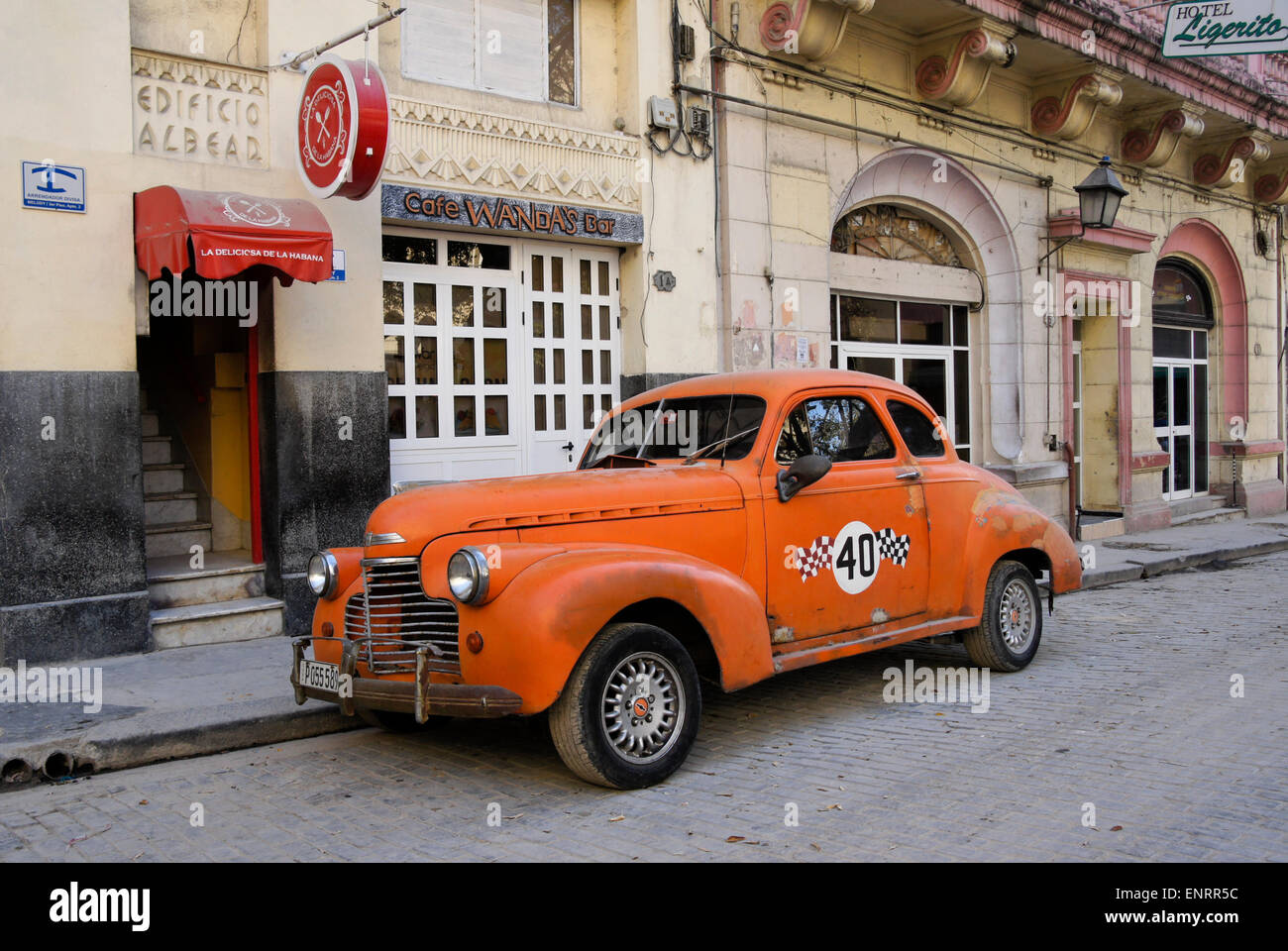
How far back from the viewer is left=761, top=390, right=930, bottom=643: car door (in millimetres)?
6027

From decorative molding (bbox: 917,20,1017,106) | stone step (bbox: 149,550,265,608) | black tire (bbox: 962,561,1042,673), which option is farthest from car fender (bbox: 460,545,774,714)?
decorative molding (bbox: 917,20,1017,106)

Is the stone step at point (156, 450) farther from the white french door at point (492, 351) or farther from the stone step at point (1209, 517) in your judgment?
the stone step at point (1209, 517)

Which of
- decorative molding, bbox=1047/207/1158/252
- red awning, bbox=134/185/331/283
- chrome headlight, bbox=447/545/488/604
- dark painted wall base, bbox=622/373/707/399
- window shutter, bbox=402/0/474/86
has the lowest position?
chrome headlight, bbox=447/545/488/604

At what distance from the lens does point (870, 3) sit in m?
11.8

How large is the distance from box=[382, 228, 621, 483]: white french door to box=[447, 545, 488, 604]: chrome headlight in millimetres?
4896

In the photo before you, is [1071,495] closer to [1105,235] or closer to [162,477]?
[1105,235]

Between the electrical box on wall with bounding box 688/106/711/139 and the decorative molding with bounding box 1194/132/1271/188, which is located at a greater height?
the decorative molding with bounding box 1194/132/1271/188

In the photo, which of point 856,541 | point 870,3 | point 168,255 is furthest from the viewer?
point 870,3

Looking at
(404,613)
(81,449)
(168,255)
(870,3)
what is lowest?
(404,613)

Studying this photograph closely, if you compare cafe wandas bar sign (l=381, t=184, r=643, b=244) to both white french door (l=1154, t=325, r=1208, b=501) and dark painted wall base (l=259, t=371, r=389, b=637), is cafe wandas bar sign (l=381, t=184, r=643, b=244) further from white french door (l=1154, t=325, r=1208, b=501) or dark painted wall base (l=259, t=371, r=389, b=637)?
white french door (l=1154, t=325, r=1208, b=501)

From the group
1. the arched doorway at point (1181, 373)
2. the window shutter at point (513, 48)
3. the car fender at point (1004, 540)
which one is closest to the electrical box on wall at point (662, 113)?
the window shutter at point (513, 48)
